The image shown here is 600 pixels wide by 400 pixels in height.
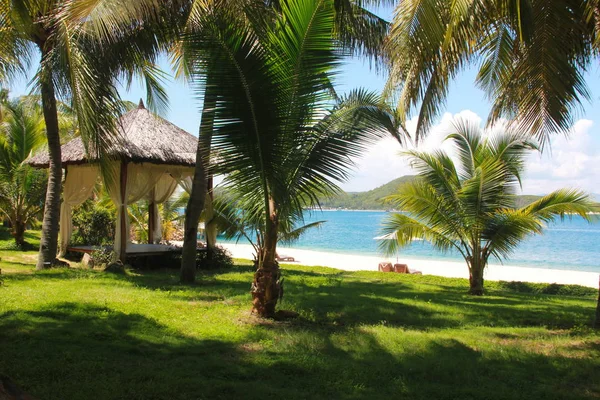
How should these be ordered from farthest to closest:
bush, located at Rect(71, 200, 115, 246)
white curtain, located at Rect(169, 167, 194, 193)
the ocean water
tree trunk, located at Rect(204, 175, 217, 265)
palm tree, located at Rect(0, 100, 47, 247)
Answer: the ocean water < palm tree, located at Rect(0, 100, 47, 247) < bush, located at Rect(71, 200, 115, 246) < white curtain, located at Rect(169, 167, 194, 193) < tree trunk, located at Rect(204, 175, 217, 265)

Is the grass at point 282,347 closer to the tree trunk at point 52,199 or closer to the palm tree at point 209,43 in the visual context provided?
the palm tree at point 209,43

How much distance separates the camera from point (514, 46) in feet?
20.1

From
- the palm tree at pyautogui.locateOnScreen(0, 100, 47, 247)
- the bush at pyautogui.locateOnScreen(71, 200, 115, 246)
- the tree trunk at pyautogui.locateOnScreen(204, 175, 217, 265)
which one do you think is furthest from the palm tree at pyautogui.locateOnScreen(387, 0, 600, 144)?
the palm tree at pyautogui.locateOnScreen(0, 100, 47, 247)

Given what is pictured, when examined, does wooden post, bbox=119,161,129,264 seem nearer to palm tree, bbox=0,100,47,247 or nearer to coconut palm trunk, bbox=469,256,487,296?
palm tree, bbox=0,100,47,247

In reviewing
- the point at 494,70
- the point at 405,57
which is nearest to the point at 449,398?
the point at 405,57

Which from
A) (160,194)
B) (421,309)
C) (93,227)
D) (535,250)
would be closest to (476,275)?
(421,309)

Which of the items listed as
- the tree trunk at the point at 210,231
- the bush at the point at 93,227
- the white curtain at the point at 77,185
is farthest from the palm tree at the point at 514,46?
the bush at the point at 93,227

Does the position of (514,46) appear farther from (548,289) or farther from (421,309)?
(548,289)

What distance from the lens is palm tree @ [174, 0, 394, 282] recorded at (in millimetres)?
4969

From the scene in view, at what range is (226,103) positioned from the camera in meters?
4.95

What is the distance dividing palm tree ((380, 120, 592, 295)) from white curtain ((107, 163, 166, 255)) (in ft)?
18.2

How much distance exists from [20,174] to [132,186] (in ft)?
14.0

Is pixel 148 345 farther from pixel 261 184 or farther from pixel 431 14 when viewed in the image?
pixel 431 14

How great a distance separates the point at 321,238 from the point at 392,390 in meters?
61.9
